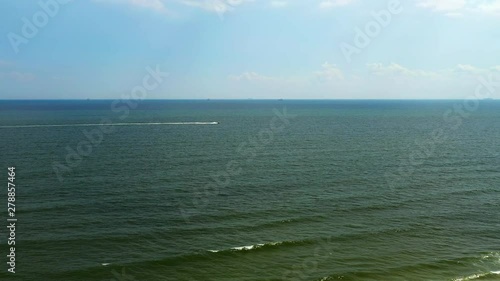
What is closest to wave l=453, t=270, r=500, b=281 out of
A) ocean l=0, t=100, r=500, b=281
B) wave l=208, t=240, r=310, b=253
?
ocean l=0, t=100, r=500, b=281

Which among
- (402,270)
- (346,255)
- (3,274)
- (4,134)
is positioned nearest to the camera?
(3,274)

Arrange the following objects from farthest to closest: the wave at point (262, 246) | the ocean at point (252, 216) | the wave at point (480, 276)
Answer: the wave at point (262, 246), the ocean at point (252, 216), the wave at point (480, 276)

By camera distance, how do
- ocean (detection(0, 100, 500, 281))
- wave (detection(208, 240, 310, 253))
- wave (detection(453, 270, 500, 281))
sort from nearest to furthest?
wave (detection(453, 270, 500, 281)) → ocean (detection(0, 100, 500, 281)) → wave (detection(208, 240, 310, 253))

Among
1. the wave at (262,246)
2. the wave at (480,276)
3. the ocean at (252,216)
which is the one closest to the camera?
the wave at (480,276)

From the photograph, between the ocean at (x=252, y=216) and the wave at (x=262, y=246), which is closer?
the ocean at (x=252, y=216)

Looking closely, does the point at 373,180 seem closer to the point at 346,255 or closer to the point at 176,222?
the point at 346,255

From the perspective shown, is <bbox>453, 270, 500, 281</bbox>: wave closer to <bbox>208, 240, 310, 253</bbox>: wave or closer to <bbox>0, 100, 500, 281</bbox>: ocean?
<bbox>0, 100, 500, 281</bbox>: ocean

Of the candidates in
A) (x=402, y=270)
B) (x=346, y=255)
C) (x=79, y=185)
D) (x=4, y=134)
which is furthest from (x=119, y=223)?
(x=4, y=134)

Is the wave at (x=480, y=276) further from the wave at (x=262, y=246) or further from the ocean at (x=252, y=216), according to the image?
the wave at (x=262, y=246)

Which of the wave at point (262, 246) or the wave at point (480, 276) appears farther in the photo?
the wave at point (262, 246)

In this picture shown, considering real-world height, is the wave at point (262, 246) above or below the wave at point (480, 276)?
above

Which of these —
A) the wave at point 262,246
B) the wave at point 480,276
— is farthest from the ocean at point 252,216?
the wave at point 480,276
